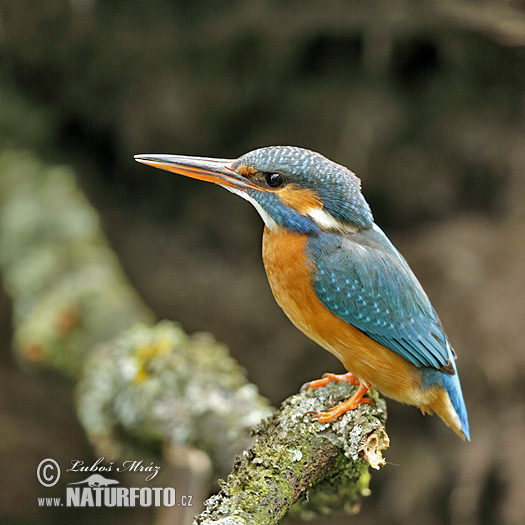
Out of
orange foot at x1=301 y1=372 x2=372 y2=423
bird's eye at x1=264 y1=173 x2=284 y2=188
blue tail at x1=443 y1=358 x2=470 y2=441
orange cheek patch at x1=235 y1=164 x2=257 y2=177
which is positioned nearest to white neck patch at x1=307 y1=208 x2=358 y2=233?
bird's eye at x1=264 y1=173 x2=284 y2=188

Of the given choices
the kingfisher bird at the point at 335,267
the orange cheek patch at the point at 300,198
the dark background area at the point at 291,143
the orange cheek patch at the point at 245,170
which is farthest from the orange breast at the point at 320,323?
the dark background area at the point at 291,143

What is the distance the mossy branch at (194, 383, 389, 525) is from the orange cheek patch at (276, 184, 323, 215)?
27.9 inches

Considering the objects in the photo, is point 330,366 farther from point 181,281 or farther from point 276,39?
point 276,39

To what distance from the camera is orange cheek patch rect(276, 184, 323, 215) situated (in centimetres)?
234

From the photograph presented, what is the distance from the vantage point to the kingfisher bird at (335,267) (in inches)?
91.7

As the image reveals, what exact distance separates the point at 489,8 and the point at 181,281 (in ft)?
9.63

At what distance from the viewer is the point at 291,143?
15.1ft

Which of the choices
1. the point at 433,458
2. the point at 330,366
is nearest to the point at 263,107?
the point at 330,366

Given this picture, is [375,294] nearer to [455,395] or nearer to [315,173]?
[315,173]

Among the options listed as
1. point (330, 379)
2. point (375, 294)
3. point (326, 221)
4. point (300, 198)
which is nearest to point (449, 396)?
point (330, 379)

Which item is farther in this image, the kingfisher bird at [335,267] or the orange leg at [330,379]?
the orange leg at [330,379]

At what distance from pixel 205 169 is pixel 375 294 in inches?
31.6

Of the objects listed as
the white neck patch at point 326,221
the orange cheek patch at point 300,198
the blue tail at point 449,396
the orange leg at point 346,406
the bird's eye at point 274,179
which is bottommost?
the blue tail at point 449,396

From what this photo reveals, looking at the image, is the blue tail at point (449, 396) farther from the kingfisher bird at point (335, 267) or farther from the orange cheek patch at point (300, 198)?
the orange cheek patch at point (300, 198)
